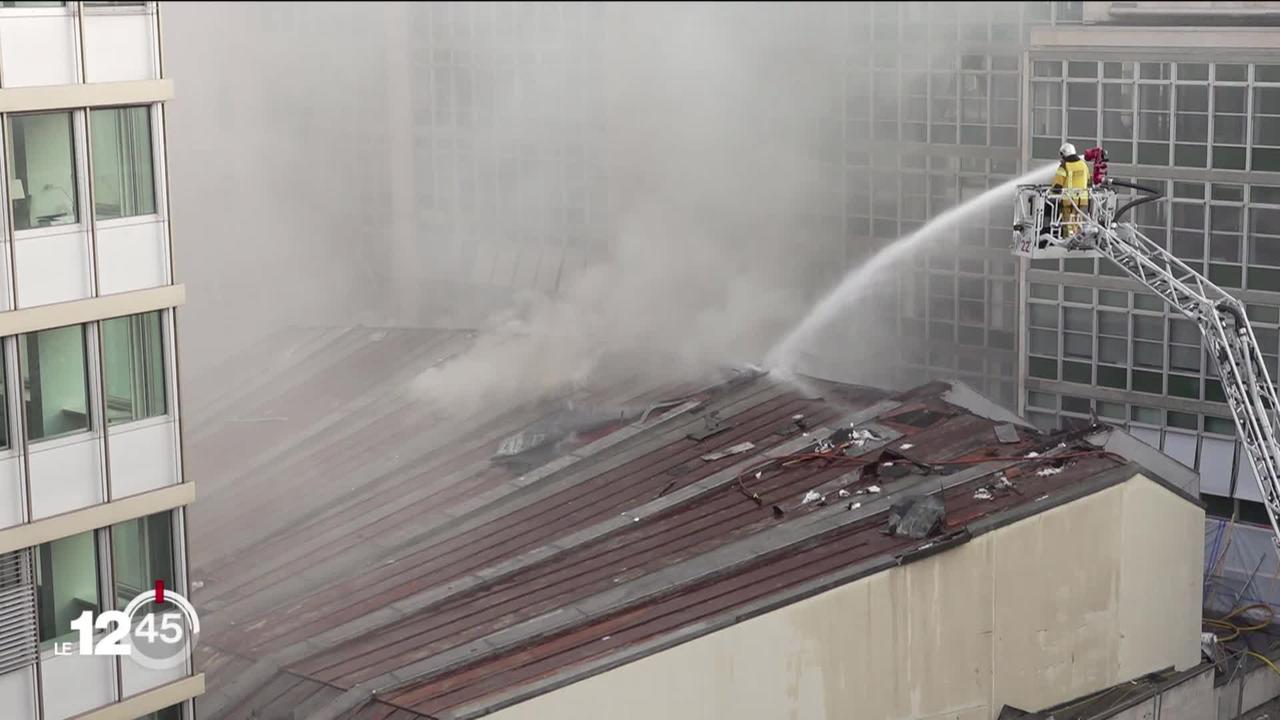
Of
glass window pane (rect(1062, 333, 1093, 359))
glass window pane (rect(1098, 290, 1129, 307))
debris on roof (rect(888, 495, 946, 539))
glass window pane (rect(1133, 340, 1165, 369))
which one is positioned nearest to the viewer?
debris on roof (rect(888, 495, 946, 539))

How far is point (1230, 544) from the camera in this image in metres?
31.6

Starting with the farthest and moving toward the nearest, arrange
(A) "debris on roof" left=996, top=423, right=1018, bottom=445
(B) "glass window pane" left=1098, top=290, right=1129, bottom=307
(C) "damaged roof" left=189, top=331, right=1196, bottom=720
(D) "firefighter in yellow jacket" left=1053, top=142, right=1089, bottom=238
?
1. (B) "glass window pane" left=1098, top=290, right=1129, bottom=307
2. (A) "debris on roof" left=996, top=423, right=1018, bottom=445
3. (C) "damaged roof" left=189, top=331, right=1196, bottom=720
4. (D) "firefighter in yellow jacket" left=1053, top=142, right=1089, bottom=238

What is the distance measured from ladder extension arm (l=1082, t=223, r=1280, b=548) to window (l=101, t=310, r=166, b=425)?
34.7 ft

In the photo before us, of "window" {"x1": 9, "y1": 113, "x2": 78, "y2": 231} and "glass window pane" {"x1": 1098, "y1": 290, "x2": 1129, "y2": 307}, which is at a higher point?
"window" {"x1": 9, "y1": 113, "x2": 78, "y2": 231}

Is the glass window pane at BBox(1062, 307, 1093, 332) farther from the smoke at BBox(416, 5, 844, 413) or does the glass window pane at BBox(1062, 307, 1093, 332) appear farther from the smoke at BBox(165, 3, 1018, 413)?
the smoke at BBox(416, 5, 844, 413)

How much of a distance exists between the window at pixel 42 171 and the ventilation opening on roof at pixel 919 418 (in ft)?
49.1

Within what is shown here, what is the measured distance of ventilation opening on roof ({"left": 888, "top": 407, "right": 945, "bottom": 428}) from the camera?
28.9 meters

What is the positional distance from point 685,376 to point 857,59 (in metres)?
8.15

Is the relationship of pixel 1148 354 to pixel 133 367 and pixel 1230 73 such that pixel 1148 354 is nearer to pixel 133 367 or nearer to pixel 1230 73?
pixel 1230 73

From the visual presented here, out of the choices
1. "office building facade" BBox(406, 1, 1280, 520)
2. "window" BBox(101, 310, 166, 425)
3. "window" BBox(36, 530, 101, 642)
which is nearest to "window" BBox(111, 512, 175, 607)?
"window" BBox(36, 530, 101, 642)

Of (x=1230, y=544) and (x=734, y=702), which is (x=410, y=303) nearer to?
(x=1230, y=544)

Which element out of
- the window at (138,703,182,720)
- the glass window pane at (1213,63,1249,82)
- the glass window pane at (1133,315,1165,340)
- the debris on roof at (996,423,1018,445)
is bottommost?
the window at (138,703,182,720)

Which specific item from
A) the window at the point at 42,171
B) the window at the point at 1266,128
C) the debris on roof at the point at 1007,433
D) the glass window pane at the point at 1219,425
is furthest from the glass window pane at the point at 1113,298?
the window at the point at 42,171

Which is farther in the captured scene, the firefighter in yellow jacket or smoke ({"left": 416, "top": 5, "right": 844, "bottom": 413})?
smoke ({"left": 416, "top": 5, "right": 844, "bottom": 413})
